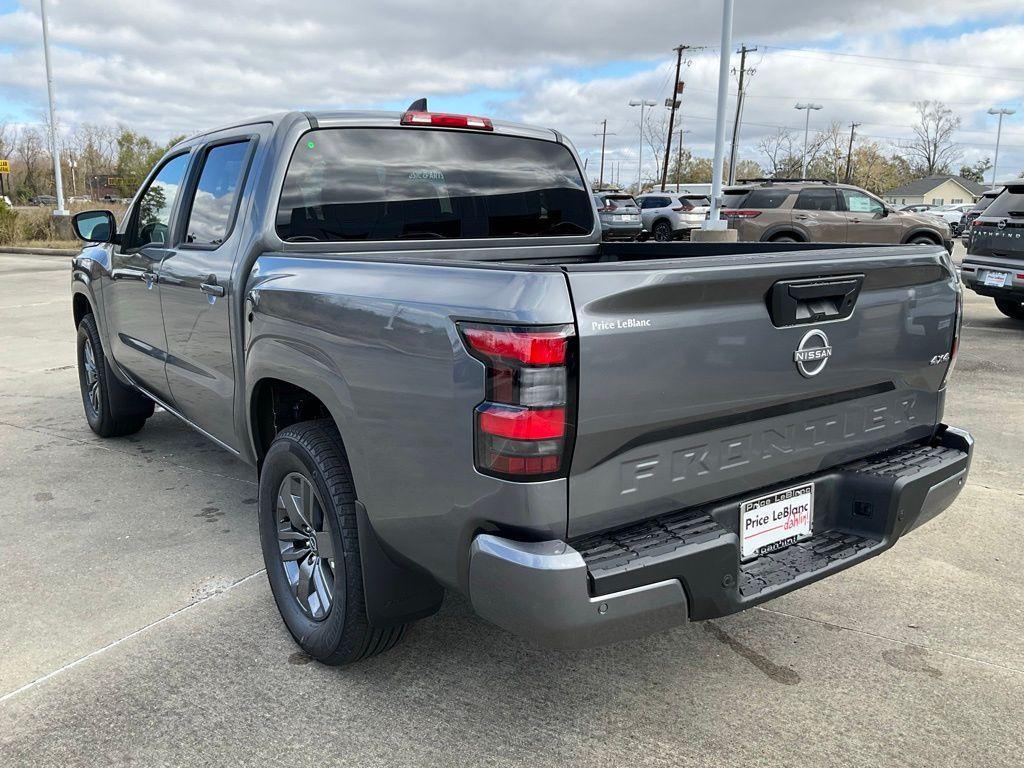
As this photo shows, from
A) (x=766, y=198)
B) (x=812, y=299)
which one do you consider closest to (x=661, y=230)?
(x=766, y=198)

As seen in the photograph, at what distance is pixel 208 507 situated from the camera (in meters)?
4.53

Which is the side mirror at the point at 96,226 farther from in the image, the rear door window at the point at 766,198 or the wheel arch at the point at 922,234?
the wheel arch at the point at 922,234

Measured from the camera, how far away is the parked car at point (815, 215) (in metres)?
16.5

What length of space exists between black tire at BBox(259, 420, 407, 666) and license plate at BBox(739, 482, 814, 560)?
1.17m

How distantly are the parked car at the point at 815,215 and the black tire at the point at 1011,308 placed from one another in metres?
5.08

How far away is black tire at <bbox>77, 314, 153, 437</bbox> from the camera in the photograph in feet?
17.9

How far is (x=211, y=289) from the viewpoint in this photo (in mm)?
3584

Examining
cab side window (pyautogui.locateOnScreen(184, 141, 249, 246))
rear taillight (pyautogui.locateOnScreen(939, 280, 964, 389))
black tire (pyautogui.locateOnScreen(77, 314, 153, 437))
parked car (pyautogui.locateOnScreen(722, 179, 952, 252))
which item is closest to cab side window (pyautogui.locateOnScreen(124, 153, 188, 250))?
cab side window (pyautogui.locateOnScreen(184, 141, 249, 246))

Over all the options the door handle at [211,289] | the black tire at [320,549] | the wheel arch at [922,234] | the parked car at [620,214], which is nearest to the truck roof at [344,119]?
the door handle at [211,289]

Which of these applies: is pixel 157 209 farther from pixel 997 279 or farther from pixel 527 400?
pixel 997 279

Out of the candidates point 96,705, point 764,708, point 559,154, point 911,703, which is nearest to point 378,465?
point 96,705

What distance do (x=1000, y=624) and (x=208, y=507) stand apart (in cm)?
368

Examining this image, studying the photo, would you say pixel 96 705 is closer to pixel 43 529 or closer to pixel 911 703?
pixel 43 529

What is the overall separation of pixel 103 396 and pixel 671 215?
72.5 feet
